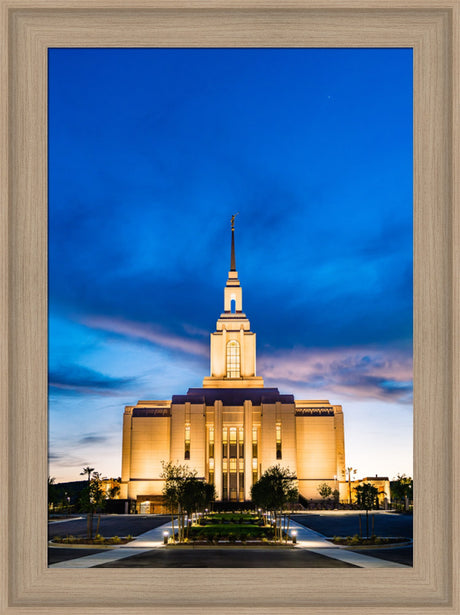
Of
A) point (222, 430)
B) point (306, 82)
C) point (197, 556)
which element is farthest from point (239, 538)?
point (222, 430)

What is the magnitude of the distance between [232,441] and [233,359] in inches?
573

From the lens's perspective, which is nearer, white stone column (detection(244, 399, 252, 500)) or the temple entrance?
white stone column (detection(244, 399, 252, 500))

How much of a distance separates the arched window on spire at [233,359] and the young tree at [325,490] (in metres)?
18.2

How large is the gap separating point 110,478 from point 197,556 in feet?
159

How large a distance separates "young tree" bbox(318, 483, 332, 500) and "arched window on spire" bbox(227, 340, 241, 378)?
18.2 m

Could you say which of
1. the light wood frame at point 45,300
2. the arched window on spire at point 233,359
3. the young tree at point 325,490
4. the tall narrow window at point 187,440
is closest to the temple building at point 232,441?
the tall narrow window at point 187,440

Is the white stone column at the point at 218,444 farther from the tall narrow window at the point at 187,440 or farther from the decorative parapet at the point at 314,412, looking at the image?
the decorative parapet at the point at 314,412

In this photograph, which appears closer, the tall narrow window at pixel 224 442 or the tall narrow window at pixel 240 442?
the tall narrow window at pixel 224 442

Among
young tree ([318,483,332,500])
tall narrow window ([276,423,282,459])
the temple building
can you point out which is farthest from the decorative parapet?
young tree ([318,483,332,500])

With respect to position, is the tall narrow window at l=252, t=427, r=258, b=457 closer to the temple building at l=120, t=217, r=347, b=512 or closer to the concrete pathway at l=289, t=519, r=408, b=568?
the temple building at l=120, t=217, r=347, b=512

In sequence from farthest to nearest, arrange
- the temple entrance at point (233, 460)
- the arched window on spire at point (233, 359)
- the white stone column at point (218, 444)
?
the arched window on spire at point (233, 359), the temple entrance at point (233, 460), the white stone column at point (218, 444)

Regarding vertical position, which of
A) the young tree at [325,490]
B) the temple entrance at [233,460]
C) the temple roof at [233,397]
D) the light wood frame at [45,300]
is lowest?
the young tree at [325,490]

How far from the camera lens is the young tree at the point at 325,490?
59016mm

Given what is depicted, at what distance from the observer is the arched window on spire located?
7519cm
